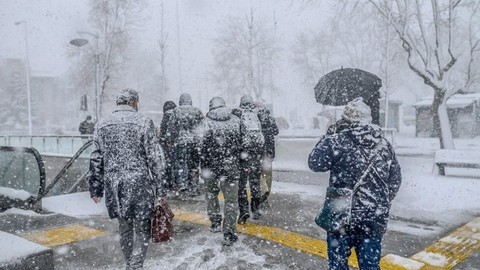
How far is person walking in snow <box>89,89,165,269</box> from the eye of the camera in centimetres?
343

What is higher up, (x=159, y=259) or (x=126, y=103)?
(x=126, y=103)

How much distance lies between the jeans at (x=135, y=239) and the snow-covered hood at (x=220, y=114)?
Result: 1.77 meters

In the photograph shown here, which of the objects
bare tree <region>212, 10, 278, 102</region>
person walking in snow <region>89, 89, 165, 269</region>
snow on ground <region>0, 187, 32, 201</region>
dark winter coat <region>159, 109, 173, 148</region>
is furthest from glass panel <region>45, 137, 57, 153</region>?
bare tree <region>212, 10, 278, 102</region>

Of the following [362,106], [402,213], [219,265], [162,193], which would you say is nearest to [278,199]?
[402,213]

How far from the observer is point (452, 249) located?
15.5 feet

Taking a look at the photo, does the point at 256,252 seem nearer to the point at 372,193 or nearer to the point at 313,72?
the point at 372,193

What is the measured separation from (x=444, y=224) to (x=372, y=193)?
3.84 meters

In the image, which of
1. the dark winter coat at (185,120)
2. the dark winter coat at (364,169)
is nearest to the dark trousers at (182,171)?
the dark winter coat at (185,120)

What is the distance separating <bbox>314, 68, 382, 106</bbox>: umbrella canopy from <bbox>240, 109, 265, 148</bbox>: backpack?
7.91 feet

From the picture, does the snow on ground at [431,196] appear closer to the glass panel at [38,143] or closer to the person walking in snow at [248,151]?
the person walking in snow at [248,151]

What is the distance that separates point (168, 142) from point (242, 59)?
3564 centimetres

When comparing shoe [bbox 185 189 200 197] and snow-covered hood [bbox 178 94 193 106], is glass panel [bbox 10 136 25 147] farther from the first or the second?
snow-covered hood [bbox 178 94 193 106]

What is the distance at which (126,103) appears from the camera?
11.9 ft

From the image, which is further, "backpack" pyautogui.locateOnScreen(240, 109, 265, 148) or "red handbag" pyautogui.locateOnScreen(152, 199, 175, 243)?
"backpack" pyautogui.locateOnScreen(240, 109, 265, 148)
